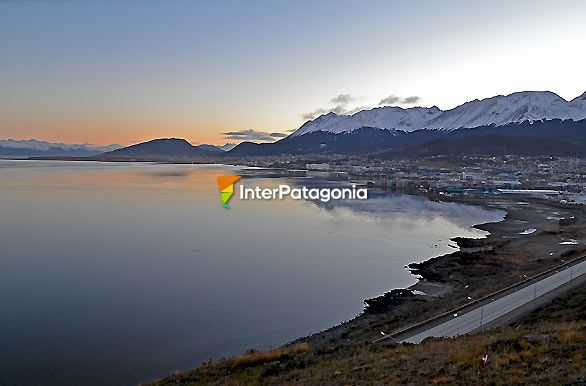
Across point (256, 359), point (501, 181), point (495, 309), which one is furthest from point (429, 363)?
point (501, 181)

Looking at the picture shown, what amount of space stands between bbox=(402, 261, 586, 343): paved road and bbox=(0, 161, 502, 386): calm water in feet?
11.9

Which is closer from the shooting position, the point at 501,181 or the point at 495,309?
the point at 495,309

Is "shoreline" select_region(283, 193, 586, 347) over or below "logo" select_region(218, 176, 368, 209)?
over

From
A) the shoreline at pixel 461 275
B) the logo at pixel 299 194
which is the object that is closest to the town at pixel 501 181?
the logo at pixel 299 194

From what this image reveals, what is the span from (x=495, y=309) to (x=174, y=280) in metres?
11.3

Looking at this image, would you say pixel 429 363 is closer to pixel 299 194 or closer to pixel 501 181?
pixel 299 194

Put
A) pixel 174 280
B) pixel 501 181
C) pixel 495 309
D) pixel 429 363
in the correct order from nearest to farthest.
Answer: pixel 429 363 → pixel 495 309 → pixel 174 280 → pixel 501 181

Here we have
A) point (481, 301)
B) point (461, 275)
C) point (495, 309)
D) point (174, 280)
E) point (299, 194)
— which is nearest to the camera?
point (495, 309)

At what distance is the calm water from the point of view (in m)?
11.4

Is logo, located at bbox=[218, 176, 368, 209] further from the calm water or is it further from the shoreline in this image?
the shoreline

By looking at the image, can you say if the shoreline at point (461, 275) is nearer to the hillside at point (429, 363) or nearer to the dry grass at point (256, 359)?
the dry grass at point (256, 359)

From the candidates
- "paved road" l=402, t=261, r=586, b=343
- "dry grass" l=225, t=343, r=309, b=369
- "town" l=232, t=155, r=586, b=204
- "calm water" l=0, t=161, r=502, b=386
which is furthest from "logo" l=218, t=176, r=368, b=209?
"dry grass" l=225, t=343, r=309, b=369

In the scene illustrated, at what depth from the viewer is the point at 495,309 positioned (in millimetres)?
11688

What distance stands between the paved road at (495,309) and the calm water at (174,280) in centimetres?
364
